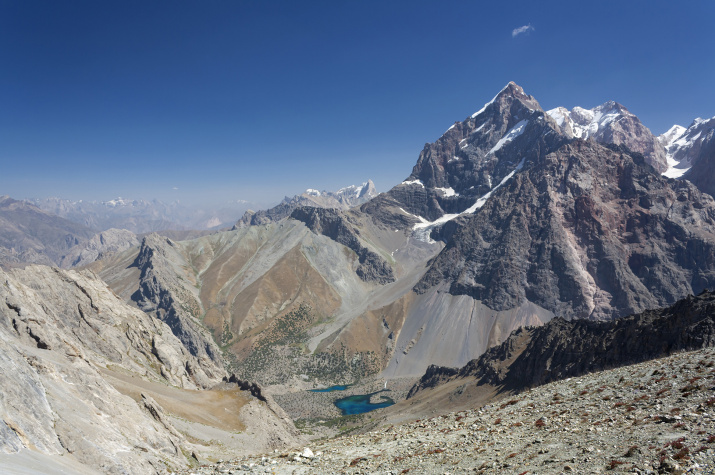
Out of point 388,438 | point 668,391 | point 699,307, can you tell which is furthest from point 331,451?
point 699,307

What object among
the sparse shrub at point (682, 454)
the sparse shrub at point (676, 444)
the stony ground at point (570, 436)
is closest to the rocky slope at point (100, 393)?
the stony ground at point (570, 436)

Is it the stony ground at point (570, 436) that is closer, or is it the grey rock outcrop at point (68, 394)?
the stony ground at point (570, 436)

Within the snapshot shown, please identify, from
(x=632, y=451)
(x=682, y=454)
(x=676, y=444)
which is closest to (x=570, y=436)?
(x=632, y=451)

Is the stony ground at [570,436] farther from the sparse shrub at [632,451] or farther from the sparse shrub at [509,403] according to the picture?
the sparse shrub at [509,403]

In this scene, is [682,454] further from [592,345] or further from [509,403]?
[592,345]

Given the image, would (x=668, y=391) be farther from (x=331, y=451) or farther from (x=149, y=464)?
(x=149, y=464)

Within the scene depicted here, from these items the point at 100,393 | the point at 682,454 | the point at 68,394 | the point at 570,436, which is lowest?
the point at 100,393

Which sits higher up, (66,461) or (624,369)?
(624,369)
